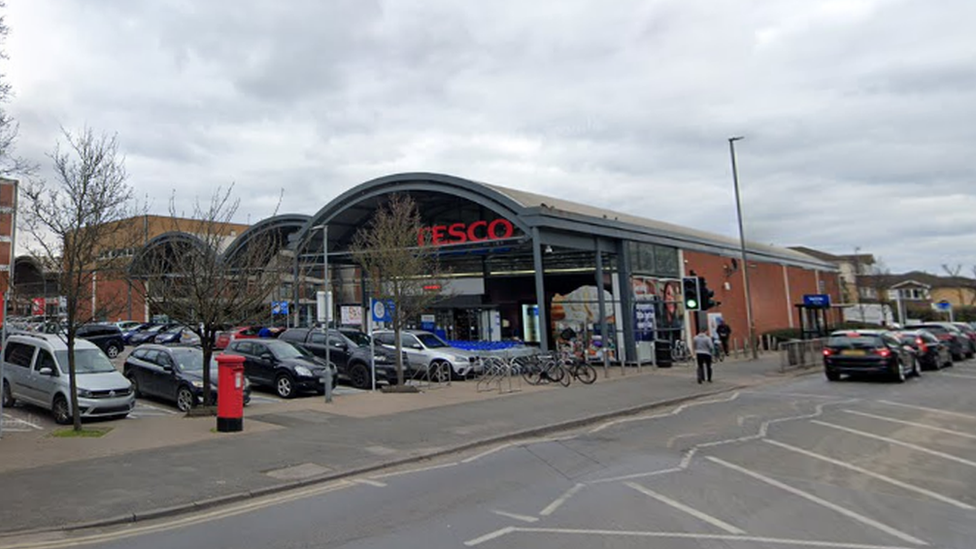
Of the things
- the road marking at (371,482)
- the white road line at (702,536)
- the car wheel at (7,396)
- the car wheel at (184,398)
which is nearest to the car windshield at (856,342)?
the white road line at (702,536)

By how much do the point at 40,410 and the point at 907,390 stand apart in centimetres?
2174

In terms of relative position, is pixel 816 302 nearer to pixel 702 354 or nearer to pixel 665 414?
pixel 702 354

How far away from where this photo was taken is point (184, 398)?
1420 cm

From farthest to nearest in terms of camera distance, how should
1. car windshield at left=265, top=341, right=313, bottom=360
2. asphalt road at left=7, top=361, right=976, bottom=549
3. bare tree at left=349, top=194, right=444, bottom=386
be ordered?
bare tree at left=349, top=194, right=444, bottom=386 → car windshield at left=265, top=341, right=313, bottom=360 → asphalt road at left=7, top=361, right=976, bottom=549

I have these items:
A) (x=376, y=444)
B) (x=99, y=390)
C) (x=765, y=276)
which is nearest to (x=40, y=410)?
(x=99, y=390)

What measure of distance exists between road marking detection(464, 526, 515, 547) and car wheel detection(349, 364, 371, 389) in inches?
542

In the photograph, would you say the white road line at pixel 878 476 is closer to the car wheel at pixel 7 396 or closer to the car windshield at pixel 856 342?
the car windshield at pixel 856 342

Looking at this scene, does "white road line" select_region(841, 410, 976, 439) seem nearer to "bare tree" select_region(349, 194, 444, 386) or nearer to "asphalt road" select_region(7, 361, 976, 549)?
"asphalt road" select_region(7, 361, 976, 549)

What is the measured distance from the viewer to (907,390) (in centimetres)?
1691

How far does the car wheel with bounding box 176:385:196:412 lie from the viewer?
46.1 ft

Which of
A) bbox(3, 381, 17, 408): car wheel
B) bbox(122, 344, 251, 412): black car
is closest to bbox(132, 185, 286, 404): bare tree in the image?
bbox(122, 344, 251, 412): black car

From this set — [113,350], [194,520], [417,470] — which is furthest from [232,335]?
[194,520]

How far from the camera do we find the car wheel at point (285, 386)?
16.6m

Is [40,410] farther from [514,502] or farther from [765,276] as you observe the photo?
[765,276]
